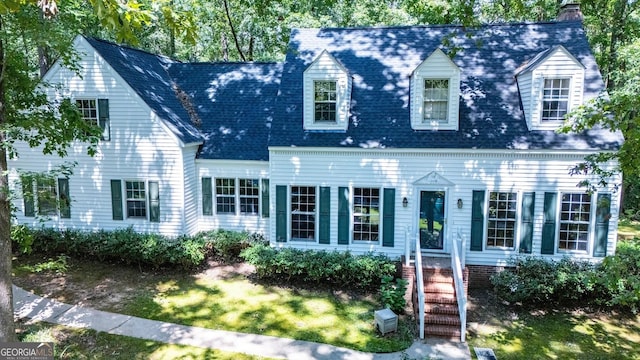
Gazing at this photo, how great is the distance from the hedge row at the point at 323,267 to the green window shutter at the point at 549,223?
4608 millimetres

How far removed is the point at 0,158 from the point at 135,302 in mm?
5279

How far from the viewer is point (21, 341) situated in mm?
8695

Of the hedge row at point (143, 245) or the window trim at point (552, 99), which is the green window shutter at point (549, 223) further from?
the hedge row at point (143, 245)

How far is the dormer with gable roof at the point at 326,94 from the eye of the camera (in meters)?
13.4

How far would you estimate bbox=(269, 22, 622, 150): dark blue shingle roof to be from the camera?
12828 mm

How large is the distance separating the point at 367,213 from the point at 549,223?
5462 mm

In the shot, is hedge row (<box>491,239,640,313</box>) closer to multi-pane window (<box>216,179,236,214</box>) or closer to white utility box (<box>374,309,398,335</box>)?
white utility box (<box>374,309,398,335</box>)

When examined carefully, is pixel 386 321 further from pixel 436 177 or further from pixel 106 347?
pixel 106 347

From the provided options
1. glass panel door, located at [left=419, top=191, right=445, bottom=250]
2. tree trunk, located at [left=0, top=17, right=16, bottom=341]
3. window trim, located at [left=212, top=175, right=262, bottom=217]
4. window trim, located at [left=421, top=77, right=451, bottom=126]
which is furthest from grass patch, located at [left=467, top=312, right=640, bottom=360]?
tree trunk, located at [left=0, top=17, right=16, bottom=341]

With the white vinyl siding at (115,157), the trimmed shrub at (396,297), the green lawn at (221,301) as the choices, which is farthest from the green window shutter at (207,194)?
the trimmed shrub at (396,297)

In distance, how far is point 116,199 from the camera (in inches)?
584

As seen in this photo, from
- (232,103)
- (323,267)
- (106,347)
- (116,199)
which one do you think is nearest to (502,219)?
(323,267)

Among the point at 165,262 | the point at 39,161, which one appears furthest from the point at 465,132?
the point at 39,161

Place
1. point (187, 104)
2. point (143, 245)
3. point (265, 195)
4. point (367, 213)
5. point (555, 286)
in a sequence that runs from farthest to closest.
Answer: point (187, 104)
point (265, 195)
point (367, 213)
point (143, 245)
point (555, 286)
